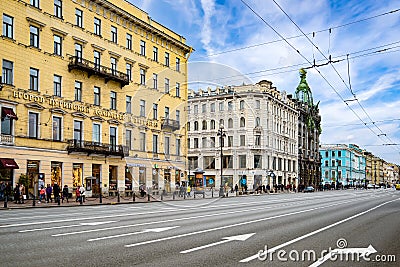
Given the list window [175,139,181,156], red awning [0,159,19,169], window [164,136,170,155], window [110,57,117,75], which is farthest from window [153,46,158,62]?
red awning [0,159,19,169]

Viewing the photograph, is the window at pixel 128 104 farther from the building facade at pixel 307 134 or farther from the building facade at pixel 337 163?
the building facade at pixel 337 163

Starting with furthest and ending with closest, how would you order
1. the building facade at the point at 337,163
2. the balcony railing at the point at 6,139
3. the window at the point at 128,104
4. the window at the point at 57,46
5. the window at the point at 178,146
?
the building facade at the point at 337,163, the window at the point at 178,146, the window at the point at 128,104, the window at the point at 57,46, the balcony railing at the point at 6,139

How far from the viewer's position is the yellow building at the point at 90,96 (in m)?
33.9

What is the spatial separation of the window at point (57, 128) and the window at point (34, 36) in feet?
20.5

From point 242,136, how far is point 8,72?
1984cm

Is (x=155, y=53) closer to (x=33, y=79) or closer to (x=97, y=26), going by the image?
(x=97, y=26)

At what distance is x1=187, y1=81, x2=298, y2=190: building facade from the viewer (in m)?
28.6

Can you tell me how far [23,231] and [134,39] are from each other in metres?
36.2

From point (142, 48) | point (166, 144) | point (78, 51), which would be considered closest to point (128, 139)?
point (166, 144)

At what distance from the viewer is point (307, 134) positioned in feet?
358

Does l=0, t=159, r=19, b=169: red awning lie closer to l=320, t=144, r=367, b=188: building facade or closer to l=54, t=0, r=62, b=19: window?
l=54, t=0, r=62, b=19: window

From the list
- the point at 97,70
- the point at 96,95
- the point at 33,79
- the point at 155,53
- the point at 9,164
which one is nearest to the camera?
the point at 9,164

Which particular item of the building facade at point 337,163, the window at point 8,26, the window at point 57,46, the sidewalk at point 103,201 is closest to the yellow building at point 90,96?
the window at point 57,46

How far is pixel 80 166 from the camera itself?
131ft
